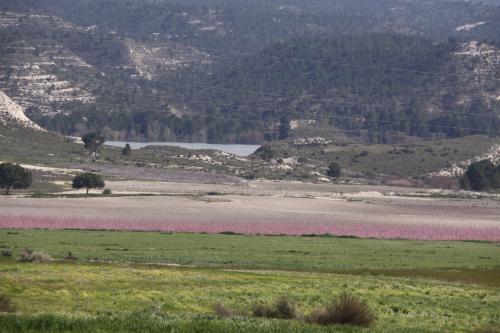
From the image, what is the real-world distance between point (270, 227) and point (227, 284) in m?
48.6

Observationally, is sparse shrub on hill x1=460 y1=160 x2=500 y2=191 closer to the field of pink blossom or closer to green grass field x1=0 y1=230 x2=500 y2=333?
the field of pink blossom

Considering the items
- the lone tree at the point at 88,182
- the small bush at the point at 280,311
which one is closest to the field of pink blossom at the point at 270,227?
the lone tree at the point at 88,182

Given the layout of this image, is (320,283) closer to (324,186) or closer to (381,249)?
(381,249)

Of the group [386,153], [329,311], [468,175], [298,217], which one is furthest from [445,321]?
[386,153]

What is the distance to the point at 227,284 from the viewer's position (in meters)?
45.1

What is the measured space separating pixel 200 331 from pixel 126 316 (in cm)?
321

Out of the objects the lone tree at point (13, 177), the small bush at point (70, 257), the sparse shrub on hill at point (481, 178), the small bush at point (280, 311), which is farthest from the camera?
the sparse shrub on hill at point (481, 178)

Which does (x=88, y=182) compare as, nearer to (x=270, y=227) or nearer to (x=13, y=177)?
(x=13, y=177)

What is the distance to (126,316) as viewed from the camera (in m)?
30.1

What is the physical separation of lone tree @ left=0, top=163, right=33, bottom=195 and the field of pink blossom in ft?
90.8

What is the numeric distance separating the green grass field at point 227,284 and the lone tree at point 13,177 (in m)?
42.6

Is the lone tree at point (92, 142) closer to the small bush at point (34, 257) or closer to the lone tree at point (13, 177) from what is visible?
the lone tree at point (13, 177)

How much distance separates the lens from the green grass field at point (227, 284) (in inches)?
1170

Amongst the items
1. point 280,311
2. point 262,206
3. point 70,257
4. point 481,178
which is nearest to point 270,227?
point 262,206
